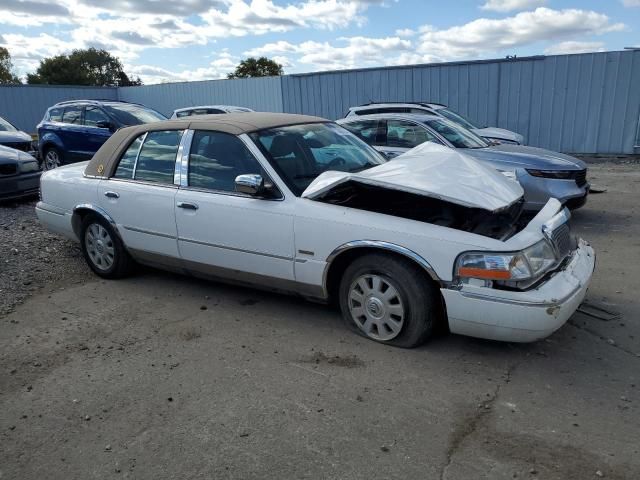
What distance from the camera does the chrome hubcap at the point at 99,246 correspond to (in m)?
5.36

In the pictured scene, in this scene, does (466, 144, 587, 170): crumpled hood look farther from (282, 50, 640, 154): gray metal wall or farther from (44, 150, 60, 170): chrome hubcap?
(44, 150, 60, 170): chrome hubcap

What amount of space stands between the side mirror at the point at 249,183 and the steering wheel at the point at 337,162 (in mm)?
765

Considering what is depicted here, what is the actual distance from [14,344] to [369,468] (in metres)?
3.06

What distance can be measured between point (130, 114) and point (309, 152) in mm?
8054

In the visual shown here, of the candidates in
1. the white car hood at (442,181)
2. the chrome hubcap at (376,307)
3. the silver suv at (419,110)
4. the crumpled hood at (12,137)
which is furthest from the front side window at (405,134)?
the crumpled hood at (12,137)

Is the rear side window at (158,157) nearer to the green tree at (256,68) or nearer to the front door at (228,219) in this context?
the front door at (228,219)

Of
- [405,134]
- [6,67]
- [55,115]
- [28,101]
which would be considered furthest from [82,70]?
[405,134]

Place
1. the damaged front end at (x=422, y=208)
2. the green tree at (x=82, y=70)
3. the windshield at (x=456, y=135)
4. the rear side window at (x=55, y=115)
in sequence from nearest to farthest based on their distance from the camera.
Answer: the damaged front end at (x=422, y=208), the windshield at (x=456, y=135), the rear side window at (x=55, y=115), the green tree at (x=82, y=70)

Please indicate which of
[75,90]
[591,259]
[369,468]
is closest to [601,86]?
[591,259]

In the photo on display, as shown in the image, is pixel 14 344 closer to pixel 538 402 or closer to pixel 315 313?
pixel 315 313

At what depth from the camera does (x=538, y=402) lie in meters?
3.11

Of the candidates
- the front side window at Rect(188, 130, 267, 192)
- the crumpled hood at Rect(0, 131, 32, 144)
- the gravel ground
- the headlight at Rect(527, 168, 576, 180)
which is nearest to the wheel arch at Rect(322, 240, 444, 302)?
the front side window at Rect(188, 130, 267, 192)

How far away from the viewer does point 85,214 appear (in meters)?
5.47

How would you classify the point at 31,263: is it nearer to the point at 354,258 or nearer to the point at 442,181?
the point at 354,258
